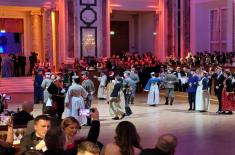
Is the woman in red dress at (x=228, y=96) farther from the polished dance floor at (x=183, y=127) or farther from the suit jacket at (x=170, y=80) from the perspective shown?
the suit jacket at (x=170, y=80)

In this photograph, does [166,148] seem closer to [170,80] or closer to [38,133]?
[38,133]

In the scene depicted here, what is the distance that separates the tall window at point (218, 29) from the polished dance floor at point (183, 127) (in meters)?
11.5

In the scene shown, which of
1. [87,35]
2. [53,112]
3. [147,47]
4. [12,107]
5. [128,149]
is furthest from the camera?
[147,47]

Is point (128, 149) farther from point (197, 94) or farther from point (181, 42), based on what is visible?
point (181, 42)

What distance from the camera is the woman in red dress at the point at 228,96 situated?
48.0ft

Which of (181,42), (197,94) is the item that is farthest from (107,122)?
(181,42)

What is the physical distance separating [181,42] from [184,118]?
51.6 feet

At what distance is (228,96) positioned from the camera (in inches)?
580

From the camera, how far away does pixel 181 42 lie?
29.4m

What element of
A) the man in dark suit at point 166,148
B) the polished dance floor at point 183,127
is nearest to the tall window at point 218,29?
the polished dance floor at point 183,127

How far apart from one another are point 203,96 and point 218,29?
14428 mm

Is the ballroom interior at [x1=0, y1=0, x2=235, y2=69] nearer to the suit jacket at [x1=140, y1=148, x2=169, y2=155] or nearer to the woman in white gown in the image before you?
the woman in white gown

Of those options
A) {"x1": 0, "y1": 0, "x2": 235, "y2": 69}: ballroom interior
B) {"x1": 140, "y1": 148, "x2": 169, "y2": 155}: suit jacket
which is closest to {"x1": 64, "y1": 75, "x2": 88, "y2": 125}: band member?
{"x1": 140, "y1": 148, "x2": 169, "y2": 155}: suit jacket

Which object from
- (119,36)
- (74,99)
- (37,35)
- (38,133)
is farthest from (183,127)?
(119,36)
